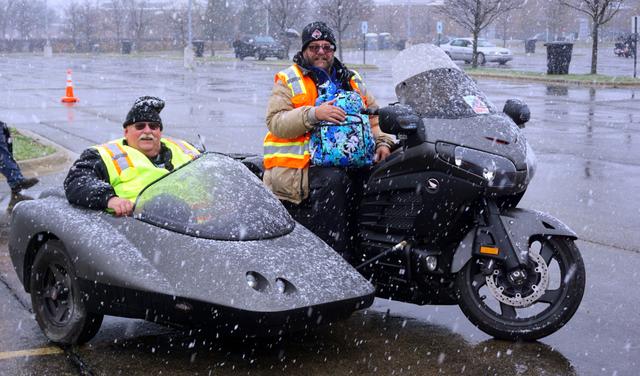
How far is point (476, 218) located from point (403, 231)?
0.43 metres

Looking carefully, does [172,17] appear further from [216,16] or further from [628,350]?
[628,350]

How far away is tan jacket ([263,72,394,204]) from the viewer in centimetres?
523

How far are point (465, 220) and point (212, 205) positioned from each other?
53.6 inches

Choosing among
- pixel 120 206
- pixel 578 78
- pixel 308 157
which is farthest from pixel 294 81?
pixel 578 78

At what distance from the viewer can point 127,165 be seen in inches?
203

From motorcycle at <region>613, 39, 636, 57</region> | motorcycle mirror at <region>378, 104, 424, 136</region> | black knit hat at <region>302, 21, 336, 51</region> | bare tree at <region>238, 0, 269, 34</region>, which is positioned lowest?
motorcycle mirror at <region>378, 104, 424, 136</region>

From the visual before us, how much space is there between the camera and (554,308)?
4.95 m

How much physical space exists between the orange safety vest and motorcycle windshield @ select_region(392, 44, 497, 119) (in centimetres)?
51

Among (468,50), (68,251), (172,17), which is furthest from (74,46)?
(68,251)

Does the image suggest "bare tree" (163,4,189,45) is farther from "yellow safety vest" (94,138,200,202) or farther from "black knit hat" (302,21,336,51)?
"yellow safety vest" (94,138,200,202)

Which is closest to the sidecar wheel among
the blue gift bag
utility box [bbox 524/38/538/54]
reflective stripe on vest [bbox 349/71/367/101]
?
the blue gift bag

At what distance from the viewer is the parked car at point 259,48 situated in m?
52.1

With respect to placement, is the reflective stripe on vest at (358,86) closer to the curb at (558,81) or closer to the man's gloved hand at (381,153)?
the man's gloved hand at (381,153)

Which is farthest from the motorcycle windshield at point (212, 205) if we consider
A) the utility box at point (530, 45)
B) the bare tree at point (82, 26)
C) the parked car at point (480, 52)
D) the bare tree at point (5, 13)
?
the bare tree at point (5, 13)
